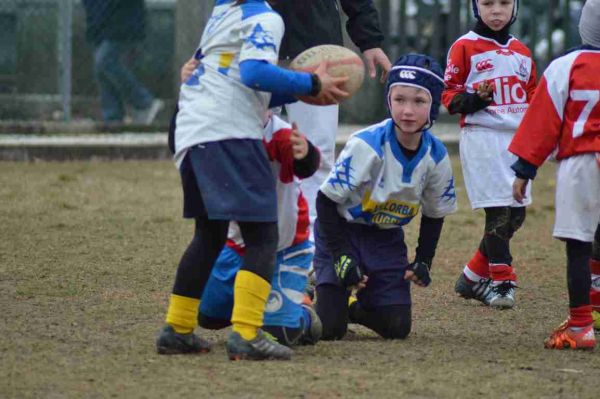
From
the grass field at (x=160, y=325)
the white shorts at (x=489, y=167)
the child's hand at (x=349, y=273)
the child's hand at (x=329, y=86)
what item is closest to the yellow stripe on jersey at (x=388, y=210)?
the child's hand at (x=349, y=273)

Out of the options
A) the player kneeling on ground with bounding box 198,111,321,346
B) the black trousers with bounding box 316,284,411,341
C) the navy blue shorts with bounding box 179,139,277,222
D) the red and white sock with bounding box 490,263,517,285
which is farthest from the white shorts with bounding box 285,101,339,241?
the navy blue shorts with bounding box 179,139,277,222

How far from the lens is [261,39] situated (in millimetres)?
4410

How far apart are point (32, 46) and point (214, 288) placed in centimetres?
825

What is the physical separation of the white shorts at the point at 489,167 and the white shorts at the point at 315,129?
651mm

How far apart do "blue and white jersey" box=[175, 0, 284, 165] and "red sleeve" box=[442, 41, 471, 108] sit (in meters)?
1.75

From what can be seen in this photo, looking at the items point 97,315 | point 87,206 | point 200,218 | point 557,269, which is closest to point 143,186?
point 87,206

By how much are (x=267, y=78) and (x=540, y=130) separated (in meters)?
1.18

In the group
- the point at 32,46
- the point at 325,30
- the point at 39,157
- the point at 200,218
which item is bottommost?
the point at 39,157

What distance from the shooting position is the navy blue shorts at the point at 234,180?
4438 millimetres

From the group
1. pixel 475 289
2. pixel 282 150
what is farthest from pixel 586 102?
pixel 475 289

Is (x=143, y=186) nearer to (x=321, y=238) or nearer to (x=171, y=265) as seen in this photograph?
(x=171, y=265)

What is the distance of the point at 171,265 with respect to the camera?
22.4 ft

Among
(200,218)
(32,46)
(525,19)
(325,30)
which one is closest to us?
(200,218)

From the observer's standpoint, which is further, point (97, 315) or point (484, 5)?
point (484, 5)
